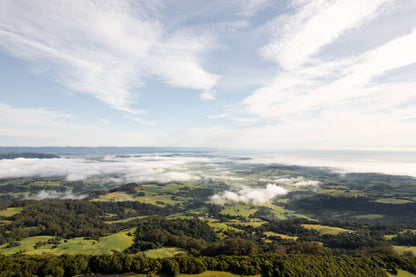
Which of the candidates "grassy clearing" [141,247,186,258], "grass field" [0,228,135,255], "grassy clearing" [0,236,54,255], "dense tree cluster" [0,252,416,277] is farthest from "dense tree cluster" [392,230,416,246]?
"grassy clearing" [0,236,54,255]

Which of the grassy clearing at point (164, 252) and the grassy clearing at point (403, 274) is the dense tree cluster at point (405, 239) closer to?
the grassy clearing at point (403, 274)

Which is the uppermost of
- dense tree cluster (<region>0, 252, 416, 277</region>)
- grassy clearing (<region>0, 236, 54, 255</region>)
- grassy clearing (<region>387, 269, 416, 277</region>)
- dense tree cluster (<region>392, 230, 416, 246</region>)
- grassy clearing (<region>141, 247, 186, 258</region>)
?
dense tree cluster (<region>0, 252, 416, 277</region>)

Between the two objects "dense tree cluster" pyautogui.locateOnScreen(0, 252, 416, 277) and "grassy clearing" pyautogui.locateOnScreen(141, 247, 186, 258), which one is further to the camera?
"grassy clearing" pyautogui.locateOnScreen(141, 247, 186, 258)

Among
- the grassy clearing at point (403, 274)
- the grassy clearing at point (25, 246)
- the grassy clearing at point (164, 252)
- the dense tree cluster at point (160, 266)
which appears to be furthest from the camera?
the grassy clearing at point (25, 246)

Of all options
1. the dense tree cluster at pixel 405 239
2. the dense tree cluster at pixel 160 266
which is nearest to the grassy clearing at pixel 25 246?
the dense tree cluster at pixel 160 266

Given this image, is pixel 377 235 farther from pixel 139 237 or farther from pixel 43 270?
pixel 43 270

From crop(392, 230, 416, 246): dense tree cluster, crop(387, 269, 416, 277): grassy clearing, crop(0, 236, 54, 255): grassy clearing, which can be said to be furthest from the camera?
crop(392, 230, 416, 246): dense tree cluster

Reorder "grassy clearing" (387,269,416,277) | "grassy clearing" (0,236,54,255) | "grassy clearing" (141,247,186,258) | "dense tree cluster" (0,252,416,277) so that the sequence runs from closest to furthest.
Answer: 1. "dense tree cluster" (0,252,416,277)
2. "grassy clearing" (387,269,416,277)
3. "grassy clearing" (141,247,186,258)
4. "grassy clearing" (0,236,54,255)

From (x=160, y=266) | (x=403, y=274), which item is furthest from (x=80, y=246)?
(x=403, y=274)

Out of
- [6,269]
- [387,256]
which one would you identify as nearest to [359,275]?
[387,256]

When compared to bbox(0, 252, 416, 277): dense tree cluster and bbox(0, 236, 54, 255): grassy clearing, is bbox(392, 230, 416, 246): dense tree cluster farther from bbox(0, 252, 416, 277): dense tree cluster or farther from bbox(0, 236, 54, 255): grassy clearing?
bbox(0, 236, 54, 255): grassy clearing

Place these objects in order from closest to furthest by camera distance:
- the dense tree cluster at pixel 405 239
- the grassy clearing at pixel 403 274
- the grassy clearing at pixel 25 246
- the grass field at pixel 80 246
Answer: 1. the grassy clearing at pixel 403 274
2. the grass field at pixel 80 246
3. the grassy clearing at pixel 25 246
4. the dense tree cluster at pixel 405 239
